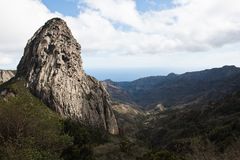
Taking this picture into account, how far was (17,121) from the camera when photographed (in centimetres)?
5700

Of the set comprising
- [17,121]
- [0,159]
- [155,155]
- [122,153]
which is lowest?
[122,153]

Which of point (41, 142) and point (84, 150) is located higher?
point (41, 142)

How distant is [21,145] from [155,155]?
46341mm

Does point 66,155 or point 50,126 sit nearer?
point 50,126

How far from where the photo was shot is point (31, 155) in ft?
152

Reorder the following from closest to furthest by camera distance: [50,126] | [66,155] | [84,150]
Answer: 1. [50,126]
2. [66,155]
3. [84,150]

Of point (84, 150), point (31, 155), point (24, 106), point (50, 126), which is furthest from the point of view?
point (84, 150)

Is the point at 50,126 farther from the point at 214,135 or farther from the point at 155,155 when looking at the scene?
the point at 214,135

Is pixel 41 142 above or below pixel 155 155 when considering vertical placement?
above

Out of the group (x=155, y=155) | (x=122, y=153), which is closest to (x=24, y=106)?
(x=155, y=155)

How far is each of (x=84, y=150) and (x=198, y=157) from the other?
68.0 meters

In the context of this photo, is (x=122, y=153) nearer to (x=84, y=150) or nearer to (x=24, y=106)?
(x=84, y=150)

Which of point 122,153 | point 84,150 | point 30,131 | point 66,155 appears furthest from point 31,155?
point 122,153

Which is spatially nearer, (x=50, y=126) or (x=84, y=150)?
(x=50, y=126)
